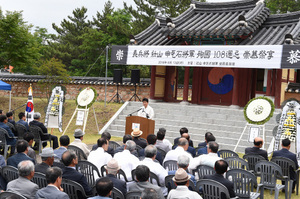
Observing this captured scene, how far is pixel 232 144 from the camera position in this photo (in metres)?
11.0

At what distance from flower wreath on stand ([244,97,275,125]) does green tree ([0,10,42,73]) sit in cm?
1183

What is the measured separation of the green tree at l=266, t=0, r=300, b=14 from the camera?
2766 centimetres

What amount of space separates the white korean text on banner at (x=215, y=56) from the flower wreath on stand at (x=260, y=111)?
2.02 m

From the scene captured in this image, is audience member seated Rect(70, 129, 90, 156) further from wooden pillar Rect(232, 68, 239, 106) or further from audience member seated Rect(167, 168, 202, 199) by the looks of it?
wooden pillar Rect(232, 68, 239, 106)

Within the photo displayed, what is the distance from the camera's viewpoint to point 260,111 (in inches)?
365

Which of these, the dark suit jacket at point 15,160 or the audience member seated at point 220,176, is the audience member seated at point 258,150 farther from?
the dark suit jacket at point 15,160

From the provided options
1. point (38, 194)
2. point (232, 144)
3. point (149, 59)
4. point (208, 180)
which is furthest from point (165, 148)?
point (149, 59)

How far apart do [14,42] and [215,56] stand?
1003 centimetres

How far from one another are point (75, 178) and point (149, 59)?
9.44m

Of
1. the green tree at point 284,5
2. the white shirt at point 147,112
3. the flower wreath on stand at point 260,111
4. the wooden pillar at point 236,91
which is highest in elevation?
the green tree at point 284,5

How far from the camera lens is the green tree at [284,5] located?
27656mm

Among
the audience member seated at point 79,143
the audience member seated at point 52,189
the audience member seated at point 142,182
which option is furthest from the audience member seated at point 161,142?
the audience member seated at point 52,189

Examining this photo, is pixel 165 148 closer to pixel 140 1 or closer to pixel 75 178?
pixel 75 178

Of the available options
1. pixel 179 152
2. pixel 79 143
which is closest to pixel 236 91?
pixel 179 152
